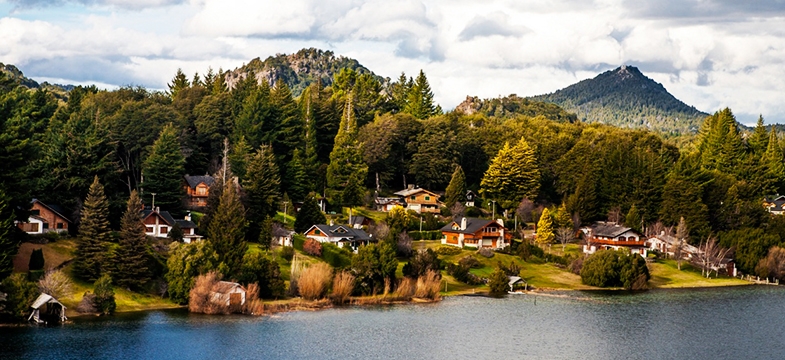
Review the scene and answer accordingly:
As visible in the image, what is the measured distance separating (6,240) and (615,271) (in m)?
60.4

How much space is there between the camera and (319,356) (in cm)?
6462

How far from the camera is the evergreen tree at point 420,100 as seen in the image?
504ft

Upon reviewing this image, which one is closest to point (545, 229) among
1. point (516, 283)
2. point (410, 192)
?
point (516, 283)

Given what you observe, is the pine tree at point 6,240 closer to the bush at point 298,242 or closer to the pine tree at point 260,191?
the pine tree at point 260,191

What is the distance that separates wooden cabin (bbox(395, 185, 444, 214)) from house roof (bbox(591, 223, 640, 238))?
2051cm

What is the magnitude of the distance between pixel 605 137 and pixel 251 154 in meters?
55.7

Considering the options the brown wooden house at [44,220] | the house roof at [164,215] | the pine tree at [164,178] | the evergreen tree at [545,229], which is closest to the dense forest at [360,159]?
the pine tree at [164,178]

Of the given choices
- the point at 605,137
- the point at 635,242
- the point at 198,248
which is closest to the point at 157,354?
the point at 198,248

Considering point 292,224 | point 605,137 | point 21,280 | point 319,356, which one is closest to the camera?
point 319,356

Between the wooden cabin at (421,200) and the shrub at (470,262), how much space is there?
22.6 m

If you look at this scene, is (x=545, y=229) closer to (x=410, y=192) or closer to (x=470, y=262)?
(x=470, y=262)

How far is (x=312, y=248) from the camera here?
3780 inches

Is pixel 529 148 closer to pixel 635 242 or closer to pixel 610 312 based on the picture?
pixel 635 242

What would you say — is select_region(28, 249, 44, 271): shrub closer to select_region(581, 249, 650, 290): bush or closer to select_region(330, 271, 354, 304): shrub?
select_region(330, 271, 354, 304): shrub
